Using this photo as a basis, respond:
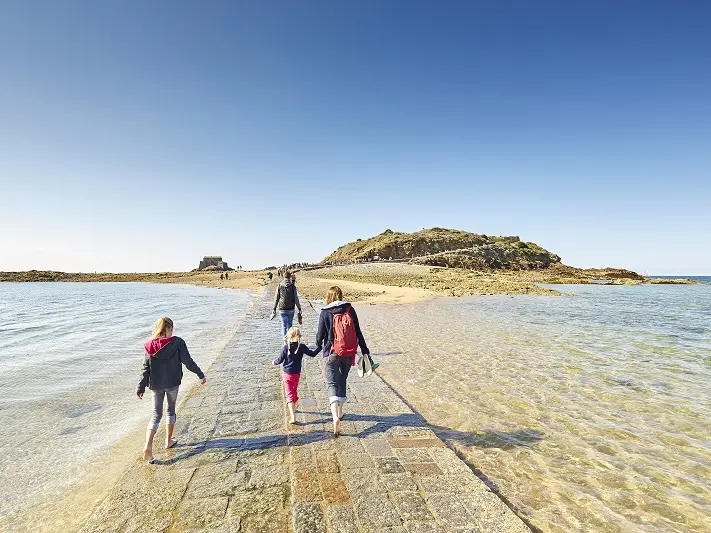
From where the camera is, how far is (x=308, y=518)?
3.29 metres

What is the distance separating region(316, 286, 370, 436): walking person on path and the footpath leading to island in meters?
0.51

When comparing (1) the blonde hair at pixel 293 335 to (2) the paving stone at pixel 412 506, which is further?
(1) the blonde hair at pixel 293 335

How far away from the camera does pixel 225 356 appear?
32.2 ft

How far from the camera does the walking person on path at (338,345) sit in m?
5.21

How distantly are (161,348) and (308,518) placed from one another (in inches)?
107

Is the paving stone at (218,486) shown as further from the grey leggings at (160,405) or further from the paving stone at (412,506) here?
the paving stone at (412,506)

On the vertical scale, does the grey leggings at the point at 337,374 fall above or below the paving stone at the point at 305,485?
above

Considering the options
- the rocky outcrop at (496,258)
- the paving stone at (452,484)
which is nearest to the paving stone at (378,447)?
the paving stone at (452,484)

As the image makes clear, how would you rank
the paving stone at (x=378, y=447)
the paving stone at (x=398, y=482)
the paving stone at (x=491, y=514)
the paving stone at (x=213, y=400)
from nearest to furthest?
1. the paving stone at (x=491, y=514)
2. the paving stone at (x=398, y=482)
3. the paving stone at (x=378, y=447)
4. the paving stone at (x=213, y=400)

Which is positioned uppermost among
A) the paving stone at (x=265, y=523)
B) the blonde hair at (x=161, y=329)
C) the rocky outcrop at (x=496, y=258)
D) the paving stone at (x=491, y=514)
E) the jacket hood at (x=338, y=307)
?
the rocky outcrop at (x=496, y=258)

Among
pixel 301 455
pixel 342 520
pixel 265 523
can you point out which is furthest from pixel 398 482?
pixel 265 523

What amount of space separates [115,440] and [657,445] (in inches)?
328

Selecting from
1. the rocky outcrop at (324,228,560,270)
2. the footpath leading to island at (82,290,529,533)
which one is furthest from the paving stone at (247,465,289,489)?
the rocky outcrop at (324,228,560,270)

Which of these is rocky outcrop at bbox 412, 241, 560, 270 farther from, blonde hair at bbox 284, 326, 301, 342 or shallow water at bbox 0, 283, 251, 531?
blonde hair at bbox 284, 326, 301, 342
